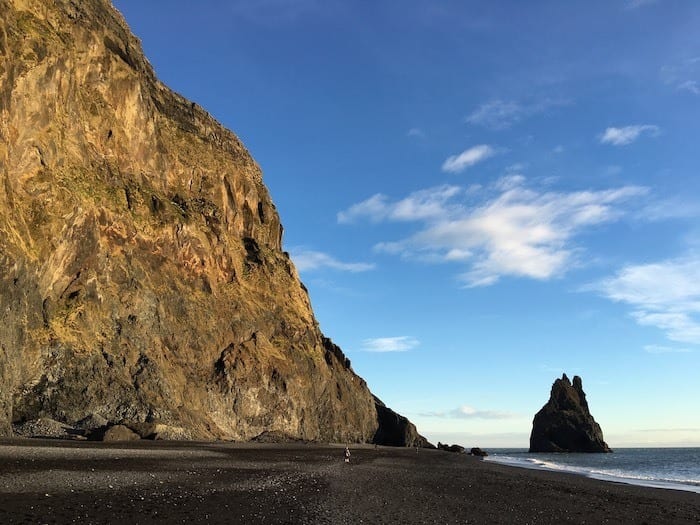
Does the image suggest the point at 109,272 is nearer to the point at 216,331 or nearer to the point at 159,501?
the point at 216,331

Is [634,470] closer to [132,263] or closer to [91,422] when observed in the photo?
[91,422]

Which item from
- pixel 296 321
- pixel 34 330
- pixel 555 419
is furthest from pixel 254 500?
pixel 555 419

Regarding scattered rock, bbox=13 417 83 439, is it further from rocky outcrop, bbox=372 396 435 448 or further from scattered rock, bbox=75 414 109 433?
rocky outcrop, bbox=372 396 435 448

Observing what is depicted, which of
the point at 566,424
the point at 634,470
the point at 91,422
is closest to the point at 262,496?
the point at 91,422

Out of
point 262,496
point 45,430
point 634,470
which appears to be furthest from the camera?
point 634,470

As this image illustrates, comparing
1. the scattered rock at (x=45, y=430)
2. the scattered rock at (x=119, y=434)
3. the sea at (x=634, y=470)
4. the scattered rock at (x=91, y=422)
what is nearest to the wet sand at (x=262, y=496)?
the scattered rock at (x=45, y=430)

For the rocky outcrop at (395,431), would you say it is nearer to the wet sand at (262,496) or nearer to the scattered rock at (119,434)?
the scattered rock at (119,434)

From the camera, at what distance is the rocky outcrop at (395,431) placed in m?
101

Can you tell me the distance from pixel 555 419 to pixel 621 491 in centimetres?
16511

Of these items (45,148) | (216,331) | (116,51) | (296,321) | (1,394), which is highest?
(116,51)

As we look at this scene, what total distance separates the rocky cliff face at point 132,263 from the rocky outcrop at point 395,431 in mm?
9380

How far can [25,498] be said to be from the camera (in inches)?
502

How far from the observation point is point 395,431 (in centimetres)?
10356

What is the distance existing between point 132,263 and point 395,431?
66.8m
